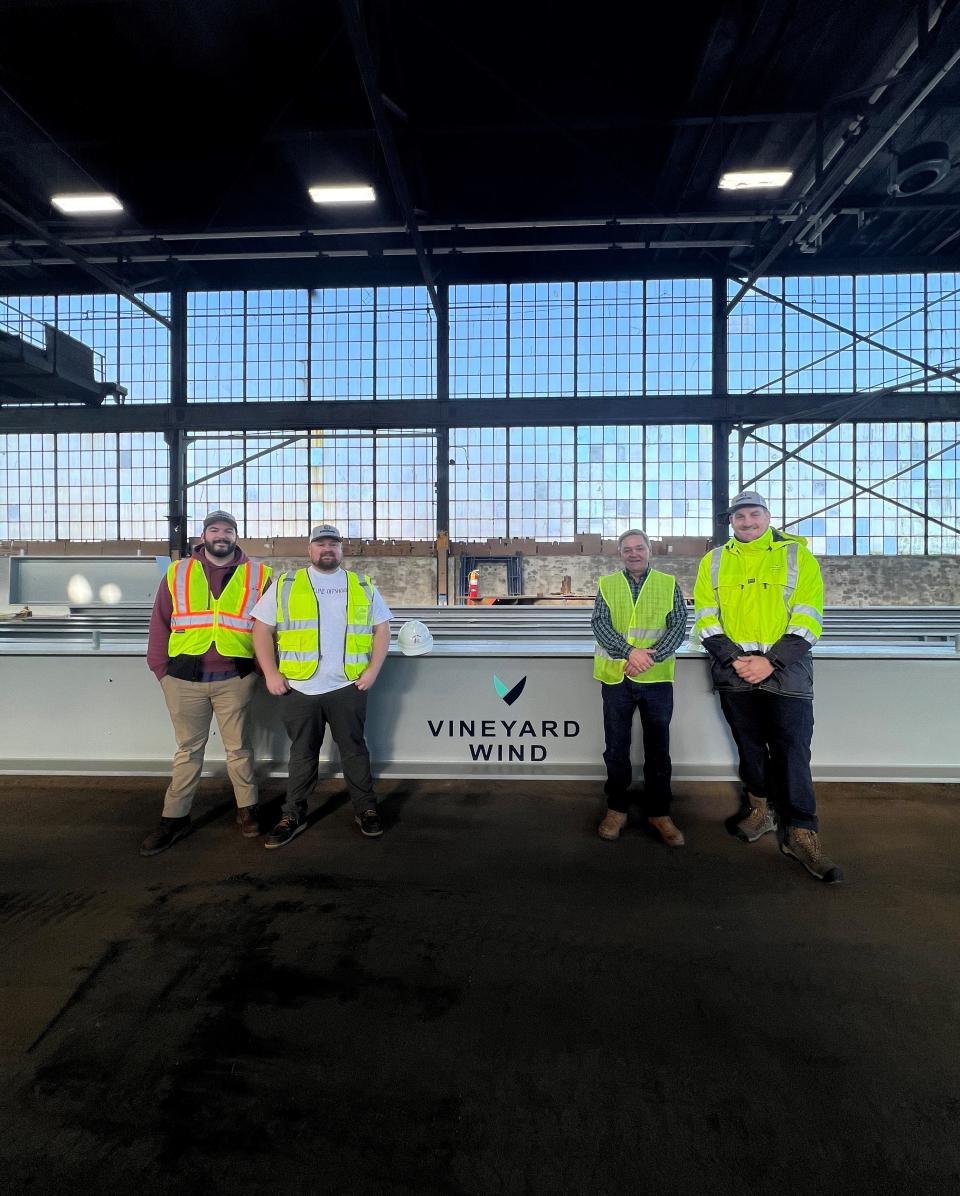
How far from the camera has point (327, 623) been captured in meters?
3.42

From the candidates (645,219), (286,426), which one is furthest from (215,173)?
(645,219)

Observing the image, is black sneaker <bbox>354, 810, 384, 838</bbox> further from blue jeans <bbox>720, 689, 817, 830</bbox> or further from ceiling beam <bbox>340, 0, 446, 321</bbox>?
ceiling beam <bbox>340, 0, 446, 321</bbox>

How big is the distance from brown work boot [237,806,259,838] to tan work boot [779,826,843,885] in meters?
3.02

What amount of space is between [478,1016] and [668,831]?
5.43 feet

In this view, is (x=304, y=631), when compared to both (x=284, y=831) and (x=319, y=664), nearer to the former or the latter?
(x=319, y=664)

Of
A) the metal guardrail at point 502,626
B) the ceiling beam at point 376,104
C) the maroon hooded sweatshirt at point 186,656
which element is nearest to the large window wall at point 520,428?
the ceiling beam at point 376,104

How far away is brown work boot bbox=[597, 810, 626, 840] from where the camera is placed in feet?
11.0

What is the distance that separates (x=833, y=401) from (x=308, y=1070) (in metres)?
16.4

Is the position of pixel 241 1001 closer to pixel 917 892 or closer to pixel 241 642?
pixel 241 642

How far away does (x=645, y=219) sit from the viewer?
11.6 m

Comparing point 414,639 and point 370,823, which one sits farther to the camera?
point 414,639

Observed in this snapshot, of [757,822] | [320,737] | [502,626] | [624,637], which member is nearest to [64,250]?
[502,626]

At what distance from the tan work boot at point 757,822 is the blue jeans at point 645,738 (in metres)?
0.47

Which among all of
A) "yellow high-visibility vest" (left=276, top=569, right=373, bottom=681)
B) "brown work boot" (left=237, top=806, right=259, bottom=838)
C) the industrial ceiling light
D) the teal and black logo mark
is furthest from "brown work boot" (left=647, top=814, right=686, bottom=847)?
the industrial ceiling light
